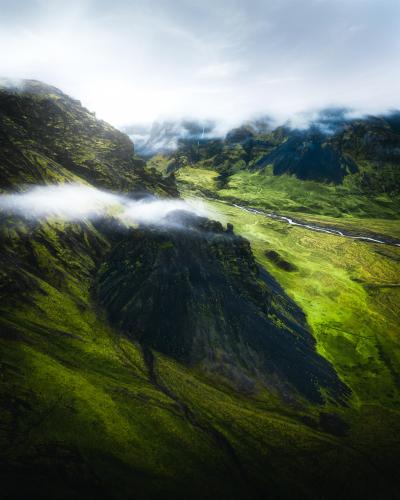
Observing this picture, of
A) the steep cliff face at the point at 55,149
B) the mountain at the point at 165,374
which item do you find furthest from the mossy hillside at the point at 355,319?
the steep cliff face at the point at 55,149

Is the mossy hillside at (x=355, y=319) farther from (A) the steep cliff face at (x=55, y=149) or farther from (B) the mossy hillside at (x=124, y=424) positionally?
(A) the steep cliff face at (x=55, y=149)

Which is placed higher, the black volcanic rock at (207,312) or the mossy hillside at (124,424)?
the black volcanic rock at (207,312)

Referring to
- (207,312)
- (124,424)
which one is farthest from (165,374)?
(207,312)

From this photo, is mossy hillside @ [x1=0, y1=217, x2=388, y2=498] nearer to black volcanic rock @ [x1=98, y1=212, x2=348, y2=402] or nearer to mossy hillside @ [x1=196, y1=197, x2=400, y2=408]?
black volcanic rock @ [x1=98, y1=212, x2=348, y2=402]

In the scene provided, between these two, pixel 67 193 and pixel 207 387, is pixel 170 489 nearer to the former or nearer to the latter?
pixel 207 387

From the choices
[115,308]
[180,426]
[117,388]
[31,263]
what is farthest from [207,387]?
[31,263]

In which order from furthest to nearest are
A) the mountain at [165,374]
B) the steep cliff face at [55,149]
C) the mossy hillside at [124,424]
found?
the steep cliff face at [55,149], the mountain at [165,374], the mossy hillside at [124,424]
